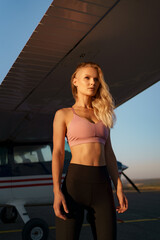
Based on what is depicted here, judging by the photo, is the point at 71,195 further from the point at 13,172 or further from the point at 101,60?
the point at 13,172

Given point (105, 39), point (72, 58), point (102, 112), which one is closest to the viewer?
point (102, 112)

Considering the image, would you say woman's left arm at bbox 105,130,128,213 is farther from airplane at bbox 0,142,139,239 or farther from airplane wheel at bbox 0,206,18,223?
airplane wheel at bbox 0,206,18,223

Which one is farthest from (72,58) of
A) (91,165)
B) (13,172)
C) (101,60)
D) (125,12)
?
(13,172)

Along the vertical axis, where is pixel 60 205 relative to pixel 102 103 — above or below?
below

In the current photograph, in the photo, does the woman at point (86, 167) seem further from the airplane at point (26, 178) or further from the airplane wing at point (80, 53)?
the airplane at point (26, 178)

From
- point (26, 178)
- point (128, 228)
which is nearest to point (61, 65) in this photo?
point (26, 178)

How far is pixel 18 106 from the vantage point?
4.91 m

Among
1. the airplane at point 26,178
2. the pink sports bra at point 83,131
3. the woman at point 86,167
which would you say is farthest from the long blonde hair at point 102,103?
the airplane at point 26,178

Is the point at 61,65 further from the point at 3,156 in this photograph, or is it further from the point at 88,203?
the point at 3,156

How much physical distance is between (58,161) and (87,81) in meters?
0.65

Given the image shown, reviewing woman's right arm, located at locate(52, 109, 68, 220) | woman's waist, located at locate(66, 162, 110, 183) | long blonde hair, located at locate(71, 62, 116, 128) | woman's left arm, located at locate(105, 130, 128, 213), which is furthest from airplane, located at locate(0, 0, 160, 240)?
woman's waist, located at locate(66, 162, 110, 183)

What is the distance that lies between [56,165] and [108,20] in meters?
1.55

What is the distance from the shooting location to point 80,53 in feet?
10.9

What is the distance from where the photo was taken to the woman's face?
7.00ft
